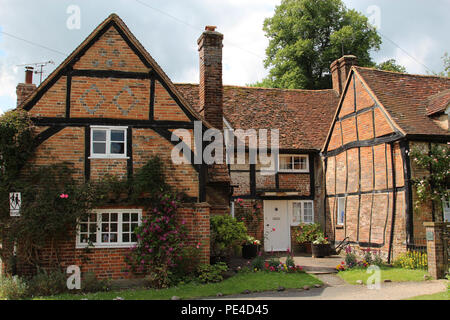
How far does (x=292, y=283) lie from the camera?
37.0ft

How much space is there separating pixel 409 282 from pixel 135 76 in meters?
9.88

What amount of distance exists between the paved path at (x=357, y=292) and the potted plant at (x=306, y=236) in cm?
631

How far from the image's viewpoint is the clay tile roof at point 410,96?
14800 millimetres

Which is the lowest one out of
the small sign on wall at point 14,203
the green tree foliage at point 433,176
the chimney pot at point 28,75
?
the small sign on wall at point 14,203

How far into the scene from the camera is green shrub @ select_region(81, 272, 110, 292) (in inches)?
427

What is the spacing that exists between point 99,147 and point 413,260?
10.3 meters

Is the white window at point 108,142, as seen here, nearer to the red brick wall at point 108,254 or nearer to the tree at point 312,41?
the red brick wall at point 108,254

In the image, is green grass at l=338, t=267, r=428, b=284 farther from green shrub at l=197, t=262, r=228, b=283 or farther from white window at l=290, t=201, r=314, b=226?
white window at l=290, t=201, r=314, b=226

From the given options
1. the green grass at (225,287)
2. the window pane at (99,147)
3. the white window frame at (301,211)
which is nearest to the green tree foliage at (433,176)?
the green grass at (225,287)

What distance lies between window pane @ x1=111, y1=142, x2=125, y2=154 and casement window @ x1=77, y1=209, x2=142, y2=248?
5.77 feet

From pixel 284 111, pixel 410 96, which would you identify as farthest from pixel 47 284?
pixel 410 96

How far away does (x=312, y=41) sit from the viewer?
30.8m

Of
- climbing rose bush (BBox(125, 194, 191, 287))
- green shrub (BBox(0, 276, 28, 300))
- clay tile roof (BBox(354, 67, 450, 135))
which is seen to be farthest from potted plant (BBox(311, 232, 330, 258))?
green shrub (BBox(0, 276, 28, 300))
